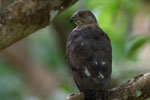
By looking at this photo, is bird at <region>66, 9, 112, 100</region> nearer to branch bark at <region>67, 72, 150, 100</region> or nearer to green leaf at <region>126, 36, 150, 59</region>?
branch bark at <region>67, 72, 150, 100</region>

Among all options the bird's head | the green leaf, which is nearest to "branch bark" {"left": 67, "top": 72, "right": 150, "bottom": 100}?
the green leaf

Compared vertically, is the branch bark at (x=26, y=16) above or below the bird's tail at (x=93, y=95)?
above

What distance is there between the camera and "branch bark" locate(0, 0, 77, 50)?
510 cm

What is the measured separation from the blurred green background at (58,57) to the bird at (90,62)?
1.54m

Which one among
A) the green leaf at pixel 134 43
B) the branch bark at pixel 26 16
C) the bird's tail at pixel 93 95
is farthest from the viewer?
the green leaf at pixel 134 43

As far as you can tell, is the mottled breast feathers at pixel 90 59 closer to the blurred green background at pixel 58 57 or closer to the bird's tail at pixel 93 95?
the bird's tail at pixel 93 95

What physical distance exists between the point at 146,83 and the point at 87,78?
67 cm

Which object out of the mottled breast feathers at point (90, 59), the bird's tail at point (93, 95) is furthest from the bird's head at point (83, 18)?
the bird's tail at point (93, 95)

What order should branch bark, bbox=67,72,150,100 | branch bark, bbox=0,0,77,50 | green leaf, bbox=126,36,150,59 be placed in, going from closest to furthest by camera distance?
branch bark, bbox=67,72,150,100
branch bark, bbox=0,0,77,50
green leaf, bbox=126,36,150,59

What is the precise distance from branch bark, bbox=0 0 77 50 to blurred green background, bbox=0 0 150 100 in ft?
4.60

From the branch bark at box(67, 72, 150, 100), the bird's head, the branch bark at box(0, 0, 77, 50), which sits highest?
the branch bark at box(0, 0, 77, 50)

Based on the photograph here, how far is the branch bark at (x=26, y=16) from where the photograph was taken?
16.7ft

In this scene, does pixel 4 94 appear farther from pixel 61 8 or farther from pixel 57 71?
pixel 61 8

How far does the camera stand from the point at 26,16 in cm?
517
